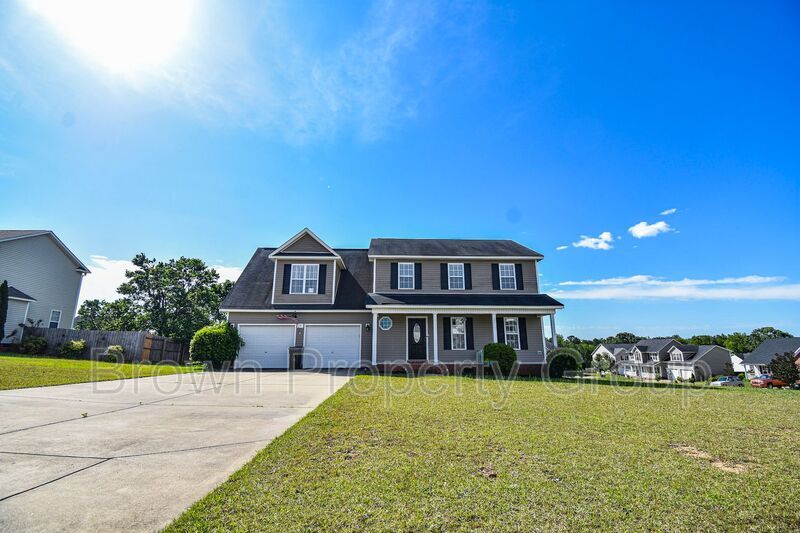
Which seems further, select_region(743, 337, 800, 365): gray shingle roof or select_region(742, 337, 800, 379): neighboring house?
select_region(742, 337, 800, 379): neighboring house

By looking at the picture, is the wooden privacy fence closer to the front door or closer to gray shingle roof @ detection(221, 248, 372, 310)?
gray shingle roof @ detection(221, 248, 372, 310)

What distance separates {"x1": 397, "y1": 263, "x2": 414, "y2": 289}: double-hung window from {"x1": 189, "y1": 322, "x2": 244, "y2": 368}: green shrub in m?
8.39

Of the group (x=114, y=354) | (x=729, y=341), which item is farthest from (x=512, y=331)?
(x=729, y=341)

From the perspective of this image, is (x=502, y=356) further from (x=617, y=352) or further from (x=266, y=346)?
(x=617, y=352)

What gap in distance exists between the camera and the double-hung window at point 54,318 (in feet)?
71.2

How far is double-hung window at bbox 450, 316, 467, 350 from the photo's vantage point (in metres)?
17.0

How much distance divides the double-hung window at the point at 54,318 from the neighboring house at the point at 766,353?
6632cm

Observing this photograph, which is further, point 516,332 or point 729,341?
point 729,341

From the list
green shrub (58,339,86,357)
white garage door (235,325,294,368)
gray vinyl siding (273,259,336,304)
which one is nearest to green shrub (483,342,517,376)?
gray vinyl siding (273,259,336,304)

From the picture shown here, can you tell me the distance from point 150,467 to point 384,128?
13.1 m

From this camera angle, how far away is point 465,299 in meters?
17.4

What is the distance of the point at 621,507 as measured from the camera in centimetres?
282

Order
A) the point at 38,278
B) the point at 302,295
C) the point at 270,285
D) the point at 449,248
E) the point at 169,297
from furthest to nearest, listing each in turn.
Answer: the point at 169,297
the point at 38,278
the point at 449,248
the point at 270,285
the point at 302,295

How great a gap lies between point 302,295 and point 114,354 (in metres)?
9.54
